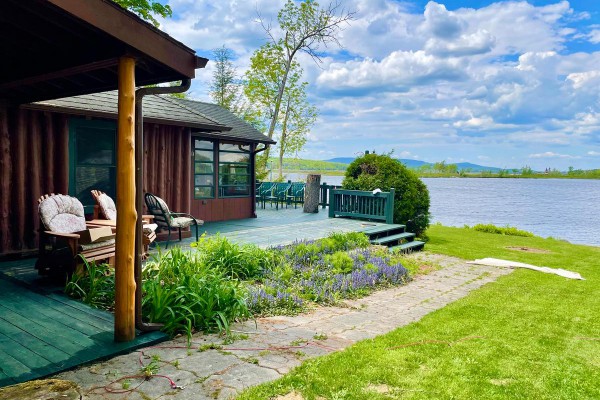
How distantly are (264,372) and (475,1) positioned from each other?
16060mm

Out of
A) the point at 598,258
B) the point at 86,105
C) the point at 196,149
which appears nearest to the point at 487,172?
the point at 598,258

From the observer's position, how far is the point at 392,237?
30.6ft

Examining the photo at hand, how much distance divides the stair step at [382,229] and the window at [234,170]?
416cm

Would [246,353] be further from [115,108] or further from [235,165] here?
[235,165]

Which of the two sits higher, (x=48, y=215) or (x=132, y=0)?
(x=132, y=0)

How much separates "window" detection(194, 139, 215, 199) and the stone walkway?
6.30 metres

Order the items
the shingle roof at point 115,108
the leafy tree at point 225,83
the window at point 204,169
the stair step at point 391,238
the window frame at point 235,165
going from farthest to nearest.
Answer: the leafy tree at point 225,83
the window frame at point 235,165
the window at point 204,169
the stair step at point 391,238
the shingle roof at point 115,108

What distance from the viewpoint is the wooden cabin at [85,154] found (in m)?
6.13

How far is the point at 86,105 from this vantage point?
6.76 meters

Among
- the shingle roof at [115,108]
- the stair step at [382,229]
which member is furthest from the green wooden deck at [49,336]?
the stair step at [382,229]

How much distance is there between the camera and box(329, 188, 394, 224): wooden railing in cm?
1011

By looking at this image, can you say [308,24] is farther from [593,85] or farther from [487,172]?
[487,172]

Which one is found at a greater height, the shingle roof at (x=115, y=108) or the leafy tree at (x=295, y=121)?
the leafy tree at (x=295, y=121)

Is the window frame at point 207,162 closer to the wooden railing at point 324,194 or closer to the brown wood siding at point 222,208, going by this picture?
the brown wood siding at point 222,208
